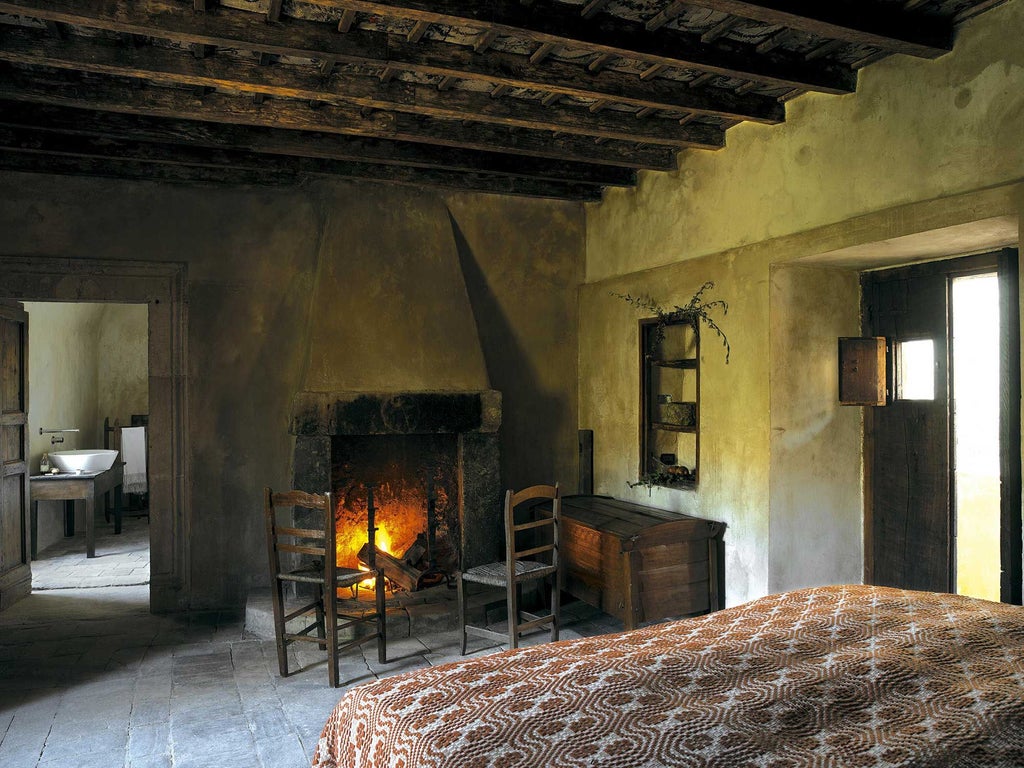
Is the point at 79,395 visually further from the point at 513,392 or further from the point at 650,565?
the point at 650,565

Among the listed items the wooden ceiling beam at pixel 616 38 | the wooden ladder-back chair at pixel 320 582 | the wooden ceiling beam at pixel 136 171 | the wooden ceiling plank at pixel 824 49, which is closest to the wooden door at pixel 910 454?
the wooden ceiling beam at pixel 616 38

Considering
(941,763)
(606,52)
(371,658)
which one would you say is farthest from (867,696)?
(371,658)

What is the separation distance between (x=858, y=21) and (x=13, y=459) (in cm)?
608

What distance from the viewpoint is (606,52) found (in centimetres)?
320

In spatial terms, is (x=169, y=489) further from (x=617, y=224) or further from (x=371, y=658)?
(x=617, y=224)

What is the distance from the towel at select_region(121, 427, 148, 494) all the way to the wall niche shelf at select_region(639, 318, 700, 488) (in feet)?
20.2

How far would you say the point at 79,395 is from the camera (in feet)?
28.1

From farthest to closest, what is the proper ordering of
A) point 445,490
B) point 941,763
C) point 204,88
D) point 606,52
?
1. point 445,490
2. point 204,88
3. point 606,52
4. point 941,763

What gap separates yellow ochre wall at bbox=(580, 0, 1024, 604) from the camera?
10.2 feet

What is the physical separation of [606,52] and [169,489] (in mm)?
Answer: 4139

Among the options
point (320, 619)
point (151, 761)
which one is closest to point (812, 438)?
point (320, 619)

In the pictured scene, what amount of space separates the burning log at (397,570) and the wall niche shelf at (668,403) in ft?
5.85

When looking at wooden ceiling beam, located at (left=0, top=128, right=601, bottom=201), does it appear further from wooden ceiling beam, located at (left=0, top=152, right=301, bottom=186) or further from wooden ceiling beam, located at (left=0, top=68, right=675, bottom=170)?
wooden ceiling beam, located at (left=0, top=68, right=675, bottom=170)

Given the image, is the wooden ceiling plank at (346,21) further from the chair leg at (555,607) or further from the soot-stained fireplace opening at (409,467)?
the chair leg at (555,607)
